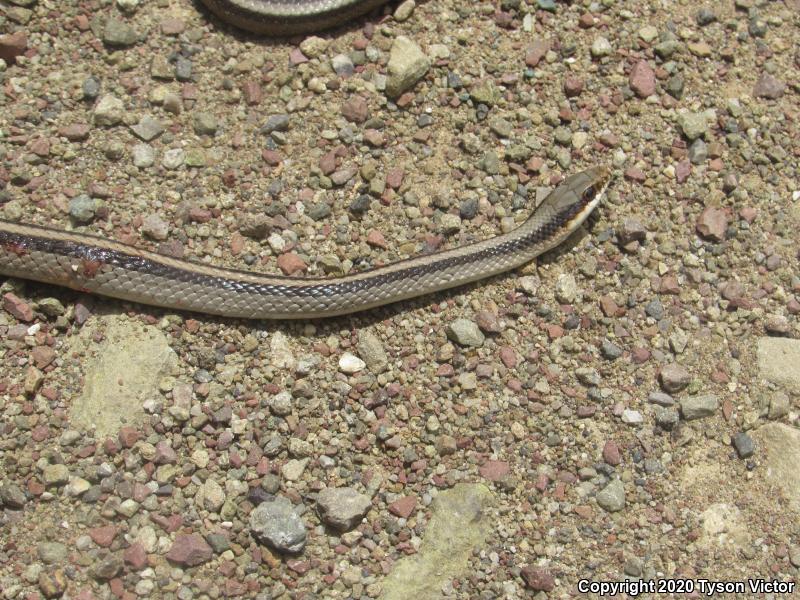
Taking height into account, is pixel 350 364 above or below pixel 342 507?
above

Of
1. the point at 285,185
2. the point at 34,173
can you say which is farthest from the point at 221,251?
the point at 34,173

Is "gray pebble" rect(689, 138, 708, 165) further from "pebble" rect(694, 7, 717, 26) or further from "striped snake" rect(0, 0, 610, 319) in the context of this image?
"pebble" rect(694, 7, 717, 26)

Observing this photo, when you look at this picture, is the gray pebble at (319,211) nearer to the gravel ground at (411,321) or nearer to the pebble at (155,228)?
the gravel ground at (411,321)

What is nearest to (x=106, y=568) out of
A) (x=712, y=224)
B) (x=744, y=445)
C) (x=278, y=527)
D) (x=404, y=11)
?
(x=278, y=527)

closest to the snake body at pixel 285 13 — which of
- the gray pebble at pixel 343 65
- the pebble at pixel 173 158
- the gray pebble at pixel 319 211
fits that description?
the gray pebble at pixel 343 65

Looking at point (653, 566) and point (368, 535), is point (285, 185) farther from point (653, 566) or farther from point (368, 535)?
point (653, 566)

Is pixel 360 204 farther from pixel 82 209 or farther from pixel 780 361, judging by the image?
pixel 780 361

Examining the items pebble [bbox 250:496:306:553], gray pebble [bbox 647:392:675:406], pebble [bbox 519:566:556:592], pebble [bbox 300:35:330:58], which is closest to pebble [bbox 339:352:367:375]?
pebble [bbox 250:496:306:553]
